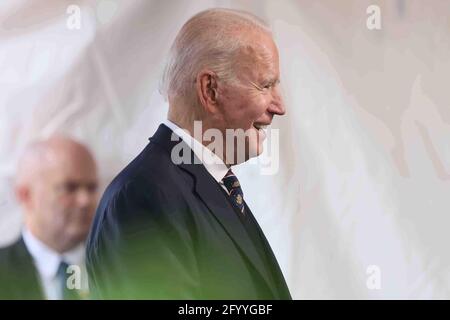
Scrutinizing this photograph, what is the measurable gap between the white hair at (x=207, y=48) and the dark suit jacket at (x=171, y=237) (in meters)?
0.10

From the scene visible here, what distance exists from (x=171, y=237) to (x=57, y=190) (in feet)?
1.22

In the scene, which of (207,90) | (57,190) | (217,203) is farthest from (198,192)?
(57,190)

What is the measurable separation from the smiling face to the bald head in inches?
13.0

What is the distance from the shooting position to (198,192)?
1041 mm

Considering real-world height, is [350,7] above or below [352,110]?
above

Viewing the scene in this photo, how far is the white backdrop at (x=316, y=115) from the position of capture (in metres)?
1.24

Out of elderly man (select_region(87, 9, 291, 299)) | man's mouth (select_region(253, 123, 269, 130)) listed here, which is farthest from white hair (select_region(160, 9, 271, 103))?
man's mouth (select_region(253, 123, 269, 130))

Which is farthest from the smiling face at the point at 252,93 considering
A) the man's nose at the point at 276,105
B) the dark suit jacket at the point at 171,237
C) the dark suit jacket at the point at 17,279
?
the dark suit jacket at the point at 17,279

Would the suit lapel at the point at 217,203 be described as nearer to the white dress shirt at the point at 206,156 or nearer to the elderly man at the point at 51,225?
the white dress shirt at the point at 206,156

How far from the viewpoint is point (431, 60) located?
133 centimetres

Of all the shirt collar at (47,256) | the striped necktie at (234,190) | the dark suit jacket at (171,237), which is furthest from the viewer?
the shirt collar at (47,256)

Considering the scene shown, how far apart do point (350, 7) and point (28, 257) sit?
0.85m
